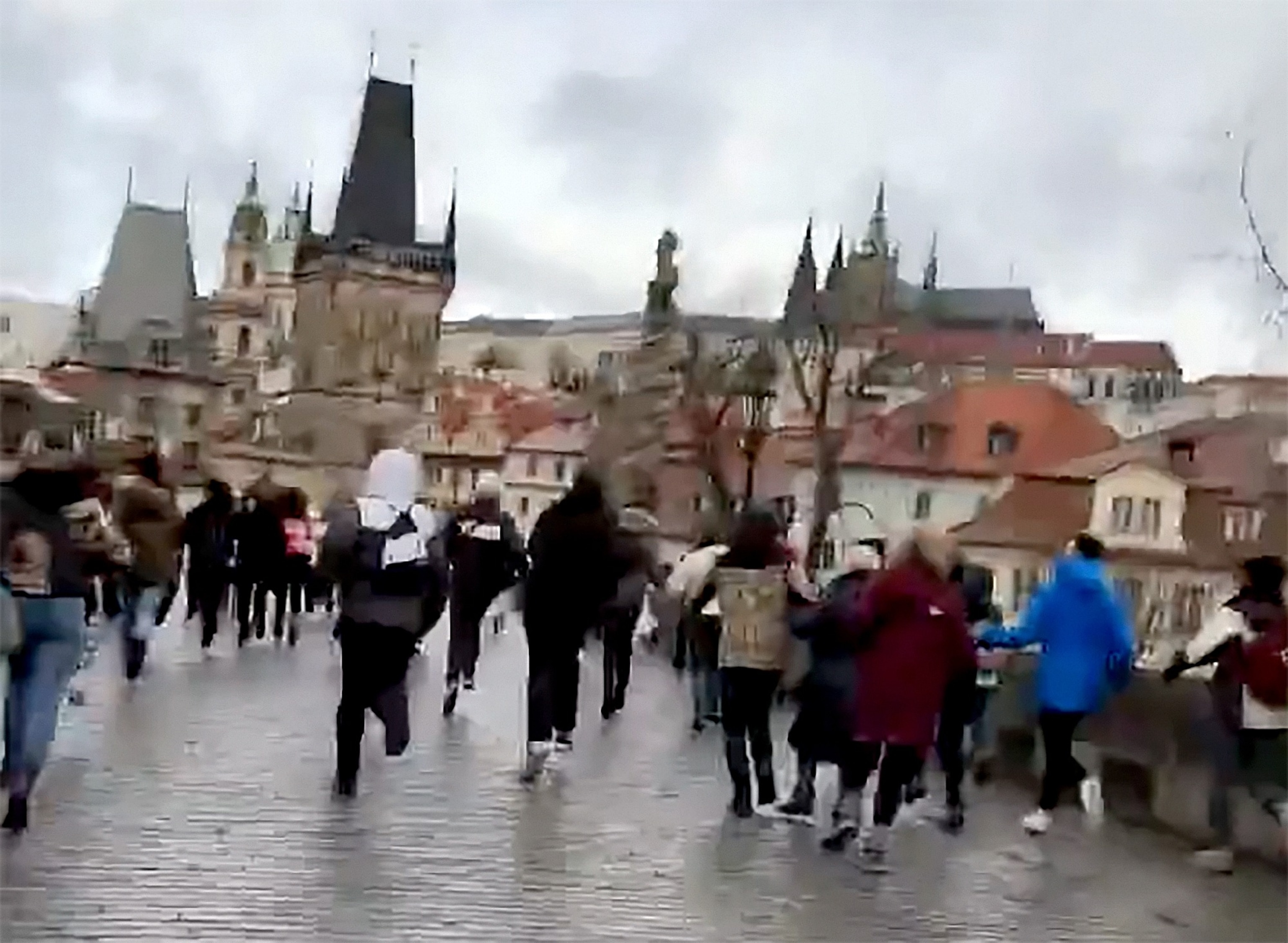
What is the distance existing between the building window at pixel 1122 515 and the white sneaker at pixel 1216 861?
20.7ft

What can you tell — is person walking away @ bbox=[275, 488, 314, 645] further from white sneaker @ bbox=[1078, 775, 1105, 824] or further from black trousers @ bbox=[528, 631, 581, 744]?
white sneaker @ bbox=[1078, 775, 1105, 824]

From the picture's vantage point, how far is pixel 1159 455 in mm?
18781

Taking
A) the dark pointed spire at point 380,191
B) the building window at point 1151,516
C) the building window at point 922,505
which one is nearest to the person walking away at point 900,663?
the building window at point 922,505

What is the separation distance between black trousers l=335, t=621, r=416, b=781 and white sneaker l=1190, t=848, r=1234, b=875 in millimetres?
3118

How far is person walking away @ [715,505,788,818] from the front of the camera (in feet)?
31.6

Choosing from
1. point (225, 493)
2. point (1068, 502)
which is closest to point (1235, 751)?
point (1068, 502)

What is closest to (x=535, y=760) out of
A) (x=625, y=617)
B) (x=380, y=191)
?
(x=625, y=617)

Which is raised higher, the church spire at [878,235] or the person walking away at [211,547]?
the church spire at [878,235]

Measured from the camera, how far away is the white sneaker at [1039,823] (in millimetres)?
10219

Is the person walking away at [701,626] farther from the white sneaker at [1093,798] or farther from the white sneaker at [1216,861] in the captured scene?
the white sneaker at [1216,861]

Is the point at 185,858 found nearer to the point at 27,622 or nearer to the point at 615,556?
the point at 27,622

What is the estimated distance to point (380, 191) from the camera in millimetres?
64938

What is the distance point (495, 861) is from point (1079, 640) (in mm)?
2900

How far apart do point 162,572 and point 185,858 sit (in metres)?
6.56
